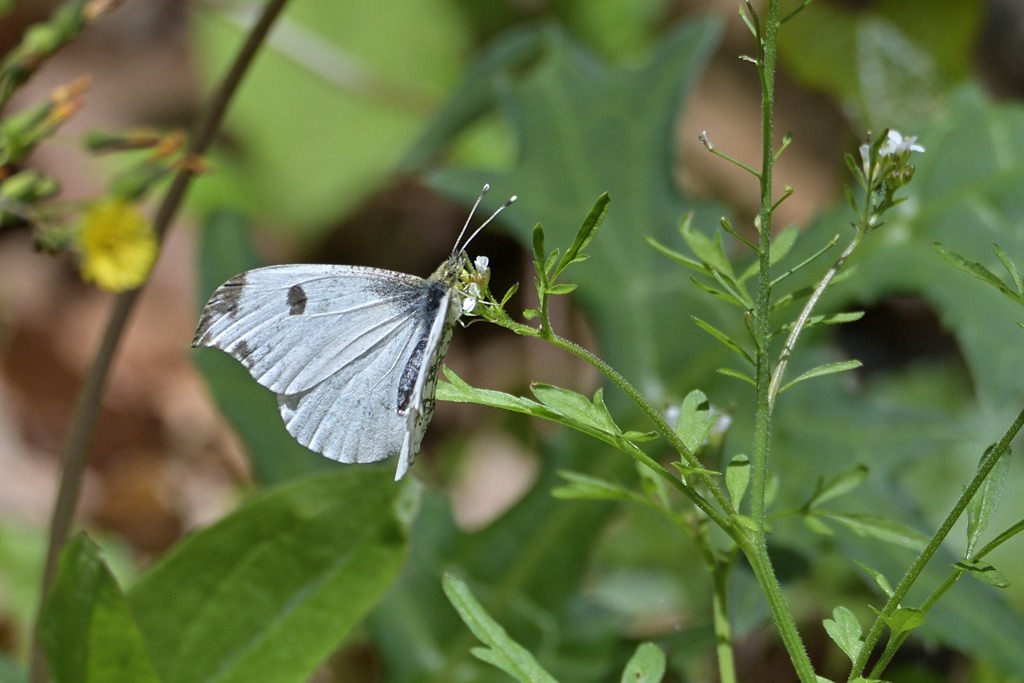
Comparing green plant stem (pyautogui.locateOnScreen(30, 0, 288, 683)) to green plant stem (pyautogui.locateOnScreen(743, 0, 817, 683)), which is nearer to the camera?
green plant stem (pyautogui.locateOnScreen(743, 0, 817, 683))

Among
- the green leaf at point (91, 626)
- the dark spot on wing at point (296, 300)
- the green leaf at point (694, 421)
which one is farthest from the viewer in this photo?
the dark spot on wing at point (296, 300)

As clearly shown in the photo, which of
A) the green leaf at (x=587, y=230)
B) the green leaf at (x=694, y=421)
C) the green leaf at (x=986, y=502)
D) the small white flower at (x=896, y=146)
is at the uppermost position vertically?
the small white flower at (x=896, y=146)

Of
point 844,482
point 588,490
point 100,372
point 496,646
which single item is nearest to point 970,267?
point 844,482

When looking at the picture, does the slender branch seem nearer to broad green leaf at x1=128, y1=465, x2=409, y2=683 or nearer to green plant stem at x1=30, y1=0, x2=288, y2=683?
broad green leaf at x1=128, y1=465, x2=409, y2=683

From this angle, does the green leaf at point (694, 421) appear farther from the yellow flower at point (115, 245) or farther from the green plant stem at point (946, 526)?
the yellow flower at point (115, 245)

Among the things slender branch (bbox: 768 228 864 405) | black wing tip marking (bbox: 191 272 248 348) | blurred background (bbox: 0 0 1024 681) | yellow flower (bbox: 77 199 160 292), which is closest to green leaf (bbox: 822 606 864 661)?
slender branch (bbox: 768 228 864 405)

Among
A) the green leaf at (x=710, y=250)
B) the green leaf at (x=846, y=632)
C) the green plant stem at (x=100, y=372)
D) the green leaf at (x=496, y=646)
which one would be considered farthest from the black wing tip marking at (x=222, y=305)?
the green leaf at (x=846, y=632)

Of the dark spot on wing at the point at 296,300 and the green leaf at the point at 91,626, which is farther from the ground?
the dark spot on wing at the point at 296,300

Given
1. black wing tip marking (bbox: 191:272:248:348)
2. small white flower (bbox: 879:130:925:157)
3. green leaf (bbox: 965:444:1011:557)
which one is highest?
small white flower (bbox: 879:130:925:157)
